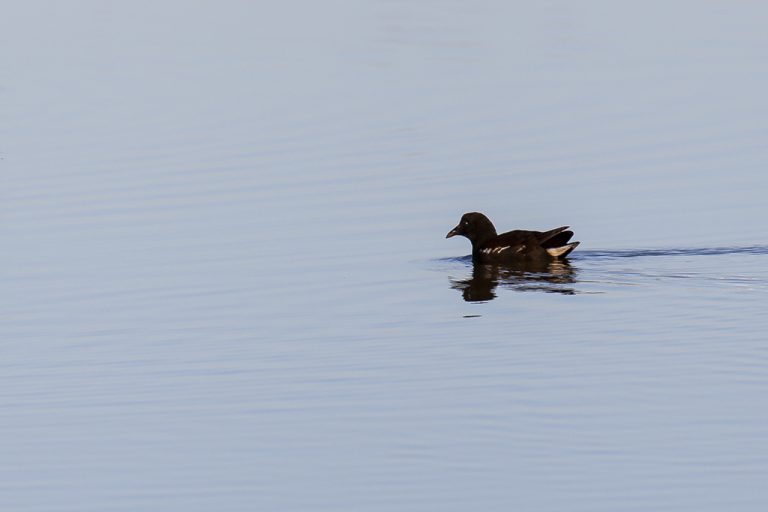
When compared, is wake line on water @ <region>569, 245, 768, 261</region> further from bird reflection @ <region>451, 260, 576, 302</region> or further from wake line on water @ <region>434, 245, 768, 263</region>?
bird reflection @ <region>451, 260, 576, 302</region>

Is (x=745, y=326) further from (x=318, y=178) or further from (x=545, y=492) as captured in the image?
(x=318, y=178)

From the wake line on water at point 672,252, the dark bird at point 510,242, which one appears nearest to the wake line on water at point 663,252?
the wake line on water at point 672,252

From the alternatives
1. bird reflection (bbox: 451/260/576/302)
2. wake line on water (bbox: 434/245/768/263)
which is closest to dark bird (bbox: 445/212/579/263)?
bird reflection (bbox: 451/260/576/302)

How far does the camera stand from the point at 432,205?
61.9 ft

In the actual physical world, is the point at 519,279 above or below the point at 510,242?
below

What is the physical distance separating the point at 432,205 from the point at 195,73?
11.3 metres

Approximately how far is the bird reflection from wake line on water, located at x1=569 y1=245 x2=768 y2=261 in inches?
12.3

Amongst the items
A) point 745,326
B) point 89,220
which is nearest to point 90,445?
point 745,326

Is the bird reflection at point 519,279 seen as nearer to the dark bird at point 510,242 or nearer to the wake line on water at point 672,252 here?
the dark bird at point 510,242

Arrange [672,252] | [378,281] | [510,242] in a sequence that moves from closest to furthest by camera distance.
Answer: [378,281], [672,252], [510,242]

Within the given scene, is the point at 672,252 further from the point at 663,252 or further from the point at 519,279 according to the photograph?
the point at 519,279

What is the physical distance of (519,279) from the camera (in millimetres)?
15945

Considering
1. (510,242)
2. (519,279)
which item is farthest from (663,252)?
(510,242)

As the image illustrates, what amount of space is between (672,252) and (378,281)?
2922mm
